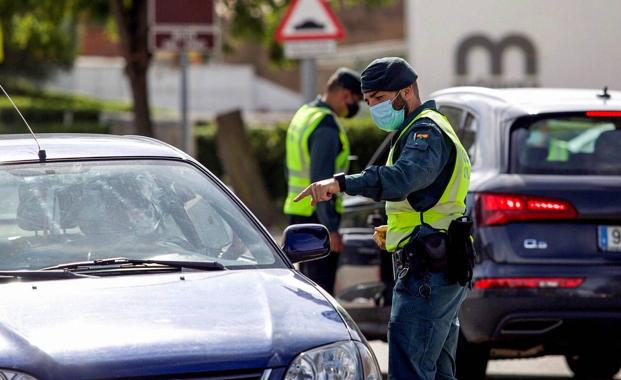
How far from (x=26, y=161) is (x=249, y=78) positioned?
45.9 m

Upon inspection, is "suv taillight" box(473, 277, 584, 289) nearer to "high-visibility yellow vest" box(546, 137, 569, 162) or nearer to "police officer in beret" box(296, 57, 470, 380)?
"high-visibility yellow vest" box(546, 137, 569, 162)

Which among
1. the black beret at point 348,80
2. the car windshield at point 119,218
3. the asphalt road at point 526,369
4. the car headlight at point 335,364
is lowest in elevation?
the asphalt road at point 526,369

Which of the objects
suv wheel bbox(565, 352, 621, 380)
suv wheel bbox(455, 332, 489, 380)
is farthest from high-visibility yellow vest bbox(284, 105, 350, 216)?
suv wheel bbox(565, 352, 621, 380)

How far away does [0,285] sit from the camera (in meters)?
5.11

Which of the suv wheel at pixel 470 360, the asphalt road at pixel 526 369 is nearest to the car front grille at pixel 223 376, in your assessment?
the suv wheel at pixel 470 360

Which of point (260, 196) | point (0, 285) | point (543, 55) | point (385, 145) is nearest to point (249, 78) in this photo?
point (543, 55)

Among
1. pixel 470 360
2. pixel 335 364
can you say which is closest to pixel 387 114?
pixel 335 364

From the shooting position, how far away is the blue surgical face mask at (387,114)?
19.3ft

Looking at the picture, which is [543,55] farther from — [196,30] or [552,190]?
[552,190]

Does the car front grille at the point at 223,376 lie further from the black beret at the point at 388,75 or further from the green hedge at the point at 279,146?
the green hedge at the point at 279,146

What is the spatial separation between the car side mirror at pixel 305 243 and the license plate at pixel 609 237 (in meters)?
2.03

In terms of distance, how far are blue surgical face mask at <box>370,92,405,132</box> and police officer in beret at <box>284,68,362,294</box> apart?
2259 mm

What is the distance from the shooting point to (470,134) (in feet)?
26.3

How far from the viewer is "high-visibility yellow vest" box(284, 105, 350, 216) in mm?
8422
